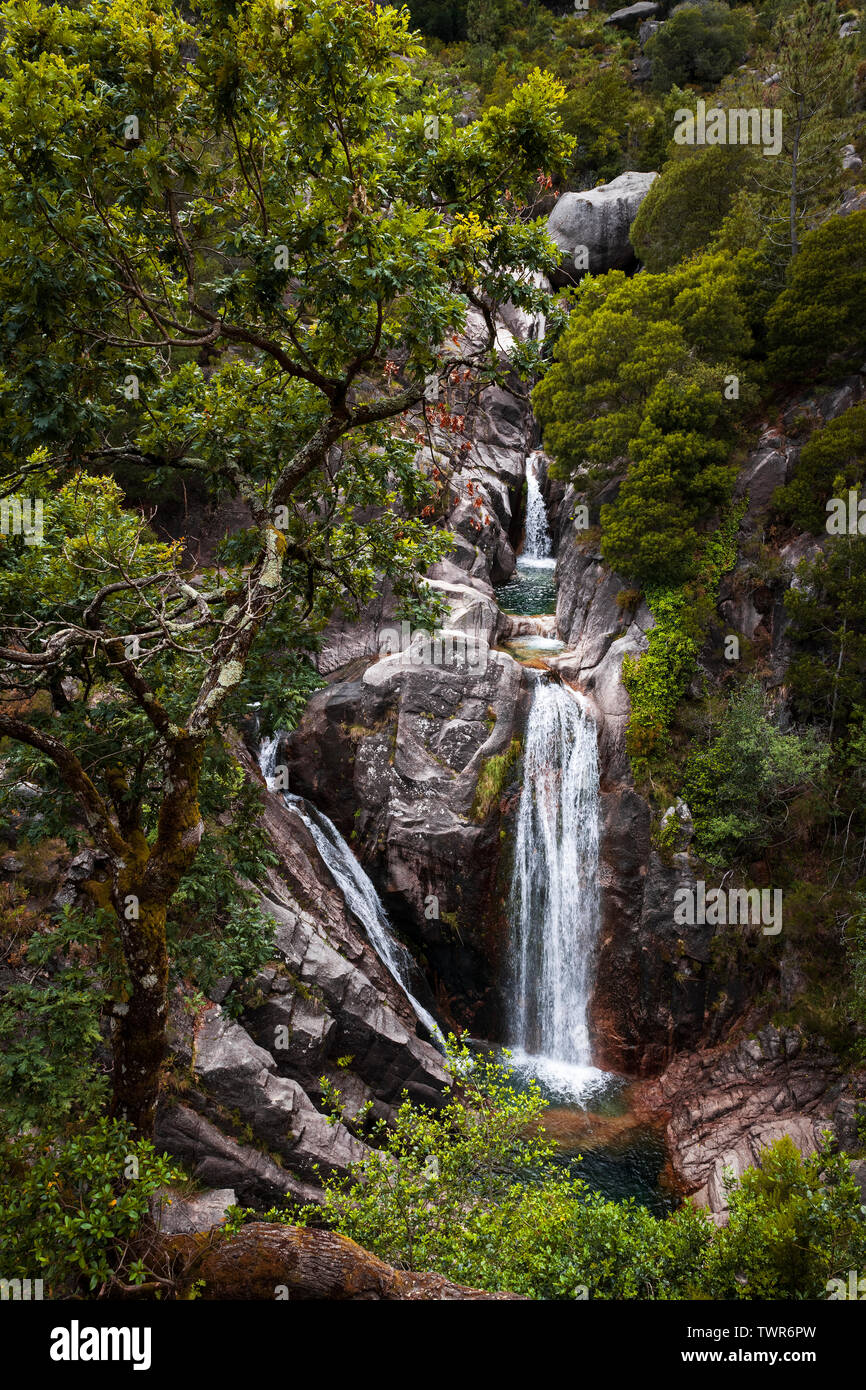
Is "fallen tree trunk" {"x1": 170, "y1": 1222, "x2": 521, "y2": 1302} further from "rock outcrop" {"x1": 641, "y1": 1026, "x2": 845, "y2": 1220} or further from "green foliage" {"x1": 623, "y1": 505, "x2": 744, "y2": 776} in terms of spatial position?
"green foliage" {"x1": 623, "y1": 505, "x2": 744, "y2": 776}

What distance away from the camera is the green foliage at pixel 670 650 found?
16994 millimetres

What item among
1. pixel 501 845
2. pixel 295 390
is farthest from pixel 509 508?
pixel 295 390

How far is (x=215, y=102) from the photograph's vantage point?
530 centimetres

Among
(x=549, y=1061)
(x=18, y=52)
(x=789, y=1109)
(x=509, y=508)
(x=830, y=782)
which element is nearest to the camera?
(x=18, y=52)

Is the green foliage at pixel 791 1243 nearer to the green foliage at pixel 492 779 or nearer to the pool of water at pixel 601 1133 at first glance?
the pool of water at pixel 601 1133

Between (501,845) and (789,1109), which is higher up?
(501,845)

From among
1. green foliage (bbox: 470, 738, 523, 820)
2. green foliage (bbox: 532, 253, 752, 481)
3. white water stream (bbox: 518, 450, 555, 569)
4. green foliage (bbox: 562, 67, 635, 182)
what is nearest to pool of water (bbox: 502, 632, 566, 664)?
green foliage (bbox: 470, 738, 523, 820)

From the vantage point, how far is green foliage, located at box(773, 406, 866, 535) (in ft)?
50.1

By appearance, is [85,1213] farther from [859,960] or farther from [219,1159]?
[859,960]

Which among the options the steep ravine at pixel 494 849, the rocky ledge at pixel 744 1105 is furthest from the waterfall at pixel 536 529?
the rocky ledge at pixel 744 1105

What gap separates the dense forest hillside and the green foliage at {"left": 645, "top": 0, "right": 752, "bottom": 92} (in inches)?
476

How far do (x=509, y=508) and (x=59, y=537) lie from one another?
21400mm

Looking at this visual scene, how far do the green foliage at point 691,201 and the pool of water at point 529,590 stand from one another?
10457mm
